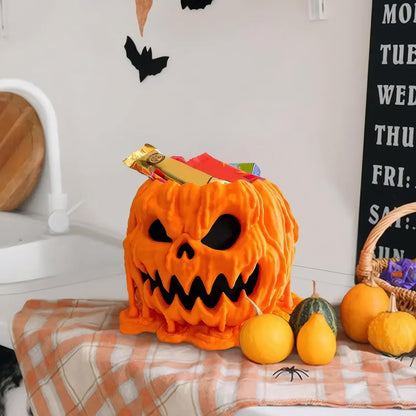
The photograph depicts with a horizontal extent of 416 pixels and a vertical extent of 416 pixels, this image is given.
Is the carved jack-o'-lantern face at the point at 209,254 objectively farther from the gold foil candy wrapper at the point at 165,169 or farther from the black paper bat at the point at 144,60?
the black paper bat at the point at 144,60

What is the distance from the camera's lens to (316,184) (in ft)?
4.62

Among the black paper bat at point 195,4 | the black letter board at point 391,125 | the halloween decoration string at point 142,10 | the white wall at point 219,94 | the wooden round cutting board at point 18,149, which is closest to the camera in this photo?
the black letter board at point 391,125

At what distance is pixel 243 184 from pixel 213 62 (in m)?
0.70

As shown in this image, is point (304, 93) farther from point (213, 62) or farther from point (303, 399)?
point (303, 399)

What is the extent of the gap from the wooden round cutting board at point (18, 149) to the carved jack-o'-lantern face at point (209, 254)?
1023 mm

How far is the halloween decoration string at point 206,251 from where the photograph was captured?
0.90 metres

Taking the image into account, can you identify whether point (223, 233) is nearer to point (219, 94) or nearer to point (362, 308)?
point (362, 308)

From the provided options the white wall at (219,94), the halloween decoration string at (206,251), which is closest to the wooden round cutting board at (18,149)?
the white wall at (219,94)

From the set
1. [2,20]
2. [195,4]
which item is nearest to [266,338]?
[195,4]

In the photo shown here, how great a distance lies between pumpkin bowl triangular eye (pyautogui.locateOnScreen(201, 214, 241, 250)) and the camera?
91 cm

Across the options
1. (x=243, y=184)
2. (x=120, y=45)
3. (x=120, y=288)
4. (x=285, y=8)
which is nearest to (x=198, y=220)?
(x=243, y=184)

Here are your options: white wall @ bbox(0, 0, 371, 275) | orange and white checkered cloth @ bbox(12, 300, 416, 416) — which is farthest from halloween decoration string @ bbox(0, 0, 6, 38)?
orange and white checkered cloth @ bbox(12, 300, 416, 416)

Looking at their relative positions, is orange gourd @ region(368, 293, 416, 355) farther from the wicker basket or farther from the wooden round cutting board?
the wooden round cutting board

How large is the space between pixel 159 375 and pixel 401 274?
0.45 m
